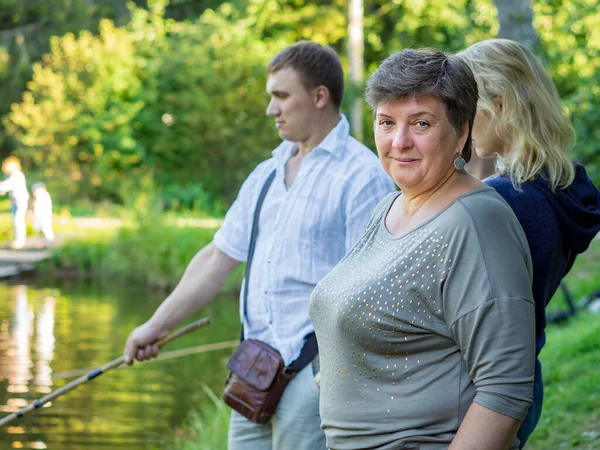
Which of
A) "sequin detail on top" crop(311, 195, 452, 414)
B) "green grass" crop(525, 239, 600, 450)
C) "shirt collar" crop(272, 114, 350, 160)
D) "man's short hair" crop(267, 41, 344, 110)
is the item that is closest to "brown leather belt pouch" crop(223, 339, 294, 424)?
"shirt collar" crop(272, 114, 350, 160)

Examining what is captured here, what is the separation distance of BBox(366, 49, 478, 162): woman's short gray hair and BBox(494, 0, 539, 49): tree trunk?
6.35 meters

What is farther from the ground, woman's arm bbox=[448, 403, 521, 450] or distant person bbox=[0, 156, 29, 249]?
woman's arm bbox=[448, 403, 521, 450]

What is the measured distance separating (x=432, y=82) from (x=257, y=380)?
4.53 ft

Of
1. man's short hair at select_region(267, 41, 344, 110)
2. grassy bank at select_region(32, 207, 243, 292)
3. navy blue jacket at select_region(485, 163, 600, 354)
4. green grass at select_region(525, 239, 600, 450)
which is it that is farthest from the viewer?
grassy bank at select_region(32, 207, 243, 292)

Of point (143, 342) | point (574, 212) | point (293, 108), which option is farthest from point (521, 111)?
point (143, 342)

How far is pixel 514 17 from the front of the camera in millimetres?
8164

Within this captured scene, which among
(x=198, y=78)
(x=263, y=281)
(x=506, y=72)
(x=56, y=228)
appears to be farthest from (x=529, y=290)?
(x=198, y=78)

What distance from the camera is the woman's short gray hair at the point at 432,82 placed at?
6.48 feet

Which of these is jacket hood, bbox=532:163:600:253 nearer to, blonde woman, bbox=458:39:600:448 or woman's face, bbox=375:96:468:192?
blonde woman, bbox=458:39:600:448

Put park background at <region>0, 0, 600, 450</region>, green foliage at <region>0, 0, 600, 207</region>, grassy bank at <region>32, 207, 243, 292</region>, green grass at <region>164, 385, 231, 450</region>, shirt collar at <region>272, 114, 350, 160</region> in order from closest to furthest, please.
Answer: shirt collar at <region>272, 114, 350, 160</region> < green grass at <region>164, 385, 231, 450</region> < grassy bank at <region>32, 207, 243, 292</region> < park background at <region>0, 0, 600, 450</region> < green foliage at <region>0, 0, 600, 207</region>

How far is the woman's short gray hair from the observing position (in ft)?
6.48

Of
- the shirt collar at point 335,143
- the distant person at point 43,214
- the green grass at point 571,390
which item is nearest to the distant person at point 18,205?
the distant person at point 43,214

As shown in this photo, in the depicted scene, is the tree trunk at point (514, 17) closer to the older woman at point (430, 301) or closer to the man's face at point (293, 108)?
the man's face at point (293, 108)

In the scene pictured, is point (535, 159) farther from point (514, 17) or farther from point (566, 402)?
point (514, 17)
